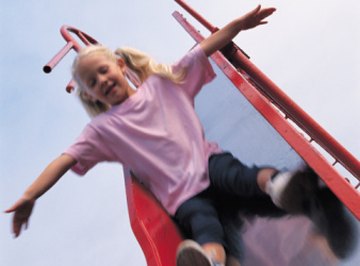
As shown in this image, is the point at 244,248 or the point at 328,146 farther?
the point at 328,146

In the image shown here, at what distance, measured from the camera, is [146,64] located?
1461 mm

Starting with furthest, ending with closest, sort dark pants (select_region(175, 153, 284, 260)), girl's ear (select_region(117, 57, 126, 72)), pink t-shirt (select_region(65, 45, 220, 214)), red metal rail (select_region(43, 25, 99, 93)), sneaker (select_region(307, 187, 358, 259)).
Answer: red metal rail (select_region(43, 25, 99, 93)), girl's ear (select_region(117, 57, 126, 72)), pink t-shirt (select_region(65, 45, 220, 214)), dark pants (select_region(175, 153, 284, 260)), sneaker (select_region(307, 187, 358, 259))

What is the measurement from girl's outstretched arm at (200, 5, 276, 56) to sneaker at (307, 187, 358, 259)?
0.54 m

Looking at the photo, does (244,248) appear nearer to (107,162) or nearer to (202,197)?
(202,197)

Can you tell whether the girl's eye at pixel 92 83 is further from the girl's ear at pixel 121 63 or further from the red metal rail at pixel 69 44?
the red metal rail at pixel 69 44

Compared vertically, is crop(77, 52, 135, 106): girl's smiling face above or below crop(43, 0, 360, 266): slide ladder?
above

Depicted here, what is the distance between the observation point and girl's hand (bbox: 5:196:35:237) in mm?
1123

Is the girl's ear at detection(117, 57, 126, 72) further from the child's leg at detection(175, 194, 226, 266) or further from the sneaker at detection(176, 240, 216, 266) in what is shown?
the sneaker at detection(176, 240, 216, 266)

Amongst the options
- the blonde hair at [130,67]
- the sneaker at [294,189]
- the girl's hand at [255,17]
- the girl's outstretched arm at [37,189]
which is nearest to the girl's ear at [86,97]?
the blonde hair at [130,67]

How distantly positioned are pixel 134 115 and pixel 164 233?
0.35m

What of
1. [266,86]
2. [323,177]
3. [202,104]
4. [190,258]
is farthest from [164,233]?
[202,104]

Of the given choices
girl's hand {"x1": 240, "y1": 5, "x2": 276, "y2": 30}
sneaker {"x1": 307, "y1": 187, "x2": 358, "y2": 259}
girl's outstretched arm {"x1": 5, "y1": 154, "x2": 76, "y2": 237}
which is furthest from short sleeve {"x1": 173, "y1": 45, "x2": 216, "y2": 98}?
sneaker {"x1": 307, "y1": 187, "x2": 358, "y2": 259}

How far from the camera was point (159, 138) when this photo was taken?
131 cm

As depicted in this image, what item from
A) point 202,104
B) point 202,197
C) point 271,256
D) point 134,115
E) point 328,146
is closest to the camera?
point 271,256
